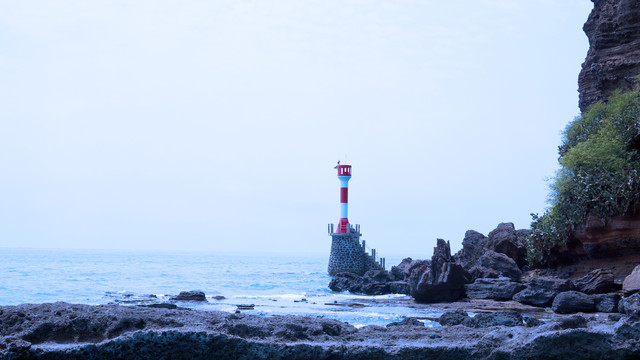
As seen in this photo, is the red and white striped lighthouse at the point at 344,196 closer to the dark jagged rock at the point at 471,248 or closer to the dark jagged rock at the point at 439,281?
the dark jagged rock at the point at 471,248

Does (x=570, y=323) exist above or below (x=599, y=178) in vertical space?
below

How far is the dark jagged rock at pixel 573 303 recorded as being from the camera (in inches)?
656

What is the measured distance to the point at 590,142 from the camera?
23656mm

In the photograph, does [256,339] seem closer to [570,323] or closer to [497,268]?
[570,323]

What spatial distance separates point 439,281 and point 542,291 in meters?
4.66

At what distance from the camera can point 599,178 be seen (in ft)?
71.7

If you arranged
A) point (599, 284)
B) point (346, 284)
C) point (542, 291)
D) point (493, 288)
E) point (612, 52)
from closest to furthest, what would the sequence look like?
point (599, 284), point (542, 291), point (493, 288), point (612, 52), point (346, 284)

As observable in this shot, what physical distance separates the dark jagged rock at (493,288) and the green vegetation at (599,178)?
11.6ft

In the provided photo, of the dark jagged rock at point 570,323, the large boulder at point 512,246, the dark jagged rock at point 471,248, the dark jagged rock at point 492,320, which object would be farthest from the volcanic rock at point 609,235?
the dark jagged rock at point 570,323

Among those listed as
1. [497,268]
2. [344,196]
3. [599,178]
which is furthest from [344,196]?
[599,178]

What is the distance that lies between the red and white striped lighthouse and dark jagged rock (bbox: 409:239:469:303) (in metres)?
19.2

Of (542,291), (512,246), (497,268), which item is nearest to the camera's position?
(542,291)

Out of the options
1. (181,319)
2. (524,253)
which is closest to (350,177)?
(524,253)

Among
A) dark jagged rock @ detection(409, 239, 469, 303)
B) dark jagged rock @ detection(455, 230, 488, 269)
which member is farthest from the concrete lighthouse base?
dark jagged rock @ detection(409, 239, 469, 303)
